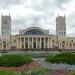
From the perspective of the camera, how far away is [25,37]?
409 feet

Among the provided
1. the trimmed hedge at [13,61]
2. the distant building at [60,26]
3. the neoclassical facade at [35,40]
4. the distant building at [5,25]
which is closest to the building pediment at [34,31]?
the neoclassical facade at [35,40]

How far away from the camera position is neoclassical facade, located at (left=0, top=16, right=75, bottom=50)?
124500 millimetres

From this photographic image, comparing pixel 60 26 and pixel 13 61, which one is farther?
pixel 60 26

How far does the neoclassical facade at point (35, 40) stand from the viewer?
408 ft

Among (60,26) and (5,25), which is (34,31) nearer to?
(60,26)

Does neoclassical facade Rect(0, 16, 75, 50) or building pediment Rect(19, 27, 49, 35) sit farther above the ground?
building pediment Rect(19, 27, 49, 35)

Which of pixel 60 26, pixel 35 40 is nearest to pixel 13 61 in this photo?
pixel 35 40

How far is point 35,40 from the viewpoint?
126 m

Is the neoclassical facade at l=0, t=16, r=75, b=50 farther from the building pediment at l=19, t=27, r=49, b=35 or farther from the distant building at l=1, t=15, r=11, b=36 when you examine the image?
the distant building at l=1, t=15, r=11, b=36

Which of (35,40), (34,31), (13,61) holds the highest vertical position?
(34,31)

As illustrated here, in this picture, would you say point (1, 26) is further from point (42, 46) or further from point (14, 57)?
point (14, 57)

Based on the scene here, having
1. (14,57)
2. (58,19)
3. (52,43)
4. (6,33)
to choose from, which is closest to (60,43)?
(52,43)

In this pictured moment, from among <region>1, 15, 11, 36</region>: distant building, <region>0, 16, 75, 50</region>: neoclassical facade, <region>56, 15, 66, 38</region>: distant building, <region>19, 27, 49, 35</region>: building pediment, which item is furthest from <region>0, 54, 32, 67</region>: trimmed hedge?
<region>56, 15, 66, 38</region>: distant building

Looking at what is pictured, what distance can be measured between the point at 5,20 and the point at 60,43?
30910mm
